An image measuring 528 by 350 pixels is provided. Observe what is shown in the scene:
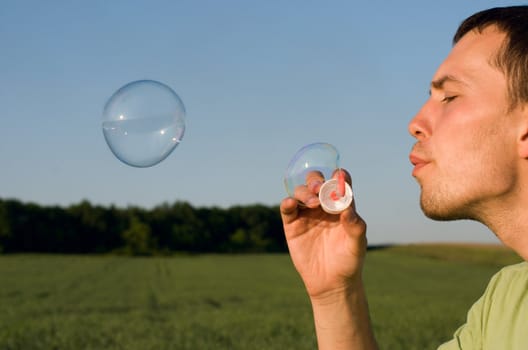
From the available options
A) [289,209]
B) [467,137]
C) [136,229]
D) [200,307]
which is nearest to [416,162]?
[467,137]

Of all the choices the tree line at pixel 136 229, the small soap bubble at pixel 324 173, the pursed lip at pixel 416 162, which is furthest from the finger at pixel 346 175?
the tree line at pixel 136 229

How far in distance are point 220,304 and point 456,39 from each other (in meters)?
21.2

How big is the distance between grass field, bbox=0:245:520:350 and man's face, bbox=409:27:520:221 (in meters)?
10.0

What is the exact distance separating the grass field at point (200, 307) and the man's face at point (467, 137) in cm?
1000

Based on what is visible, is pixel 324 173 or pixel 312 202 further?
pixel 324 173

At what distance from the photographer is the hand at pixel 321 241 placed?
2.51m

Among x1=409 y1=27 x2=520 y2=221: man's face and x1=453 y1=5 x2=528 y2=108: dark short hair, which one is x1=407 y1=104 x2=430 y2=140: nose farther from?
x1=453 y1=5 x2=528 y2=108: dark short hair

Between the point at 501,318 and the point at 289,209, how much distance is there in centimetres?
88

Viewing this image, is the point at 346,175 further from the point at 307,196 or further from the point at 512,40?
the point at 512,40

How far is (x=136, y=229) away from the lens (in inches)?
3317

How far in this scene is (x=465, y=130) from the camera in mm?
2305

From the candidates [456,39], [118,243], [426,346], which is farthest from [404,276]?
[118,243]

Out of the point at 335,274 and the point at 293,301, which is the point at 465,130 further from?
the point at 293,301

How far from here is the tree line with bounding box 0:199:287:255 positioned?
79.8 metres
